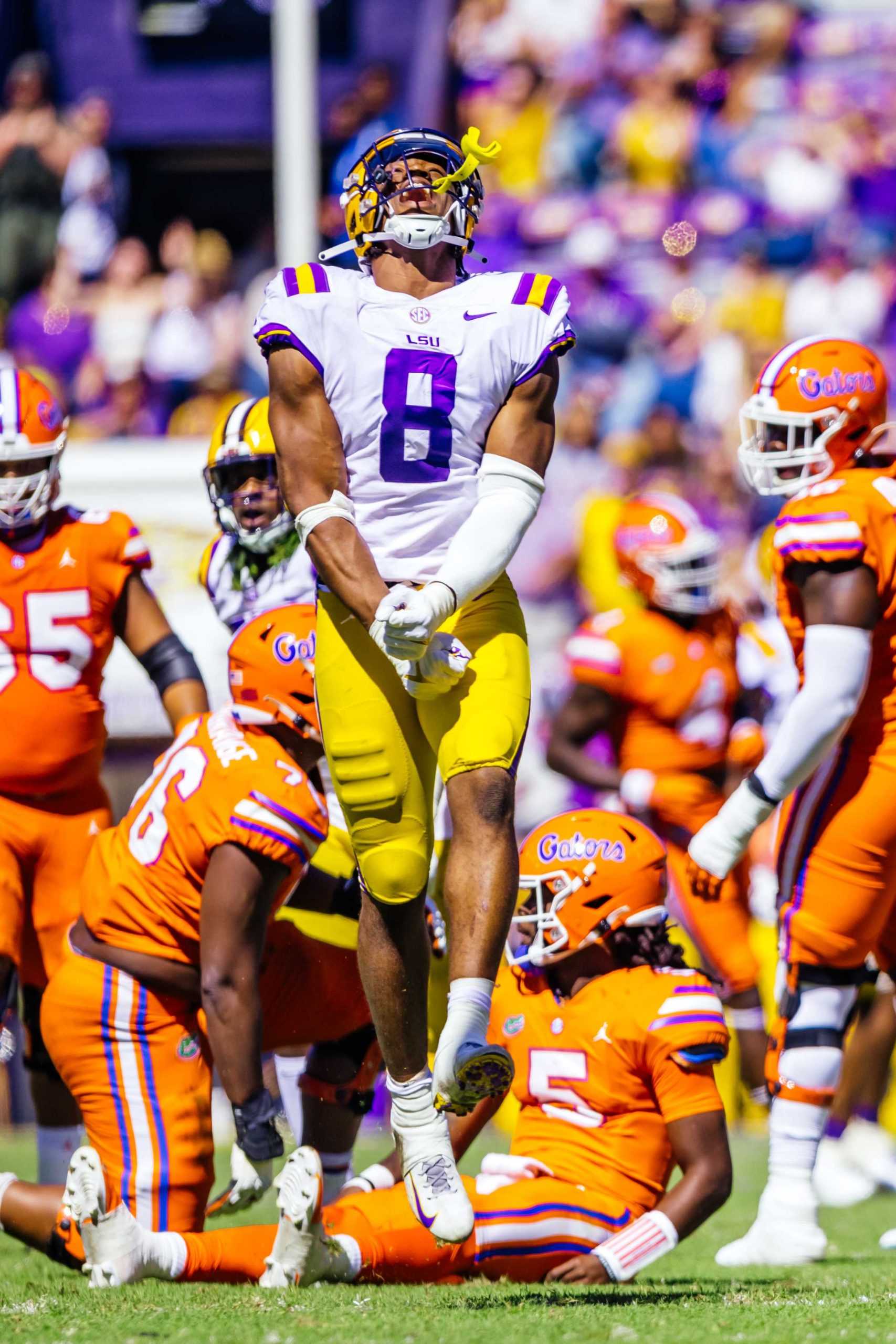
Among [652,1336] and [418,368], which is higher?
[418,368]

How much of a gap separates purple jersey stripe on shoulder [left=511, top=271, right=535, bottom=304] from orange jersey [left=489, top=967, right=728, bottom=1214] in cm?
159

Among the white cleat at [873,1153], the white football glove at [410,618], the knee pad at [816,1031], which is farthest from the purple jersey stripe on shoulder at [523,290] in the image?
the white cleat at [873,1153]

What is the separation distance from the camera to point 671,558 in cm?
746

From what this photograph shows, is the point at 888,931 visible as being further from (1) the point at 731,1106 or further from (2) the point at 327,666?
(1) the point at 731,1106

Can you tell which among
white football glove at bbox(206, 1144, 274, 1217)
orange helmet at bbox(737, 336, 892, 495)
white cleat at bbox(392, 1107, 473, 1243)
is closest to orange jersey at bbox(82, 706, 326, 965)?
white football glove at bbox(206, 1144, 274, 1217)

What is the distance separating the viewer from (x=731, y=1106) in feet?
26.5

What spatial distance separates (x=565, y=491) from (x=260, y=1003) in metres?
6.34

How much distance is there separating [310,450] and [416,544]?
0.94 ft

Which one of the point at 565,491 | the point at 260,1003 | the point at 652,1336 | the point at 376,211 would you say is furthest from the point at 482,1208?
the point at 565,491

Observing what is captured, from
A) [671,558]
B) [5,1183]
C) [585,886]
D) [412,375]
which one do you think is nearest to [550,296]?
[412,375]

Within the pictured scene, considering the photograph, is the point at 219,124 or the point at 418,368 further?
the point at 219,124

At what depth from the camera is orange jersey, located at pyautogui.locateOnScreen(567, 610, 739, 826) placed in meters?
7.41

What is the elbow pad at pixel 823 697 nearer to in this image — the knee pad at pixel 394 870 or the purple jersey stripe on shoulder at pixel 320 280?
the knee pad at pixel 394 870

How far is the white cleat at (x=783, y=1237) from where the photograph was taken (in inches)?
187
